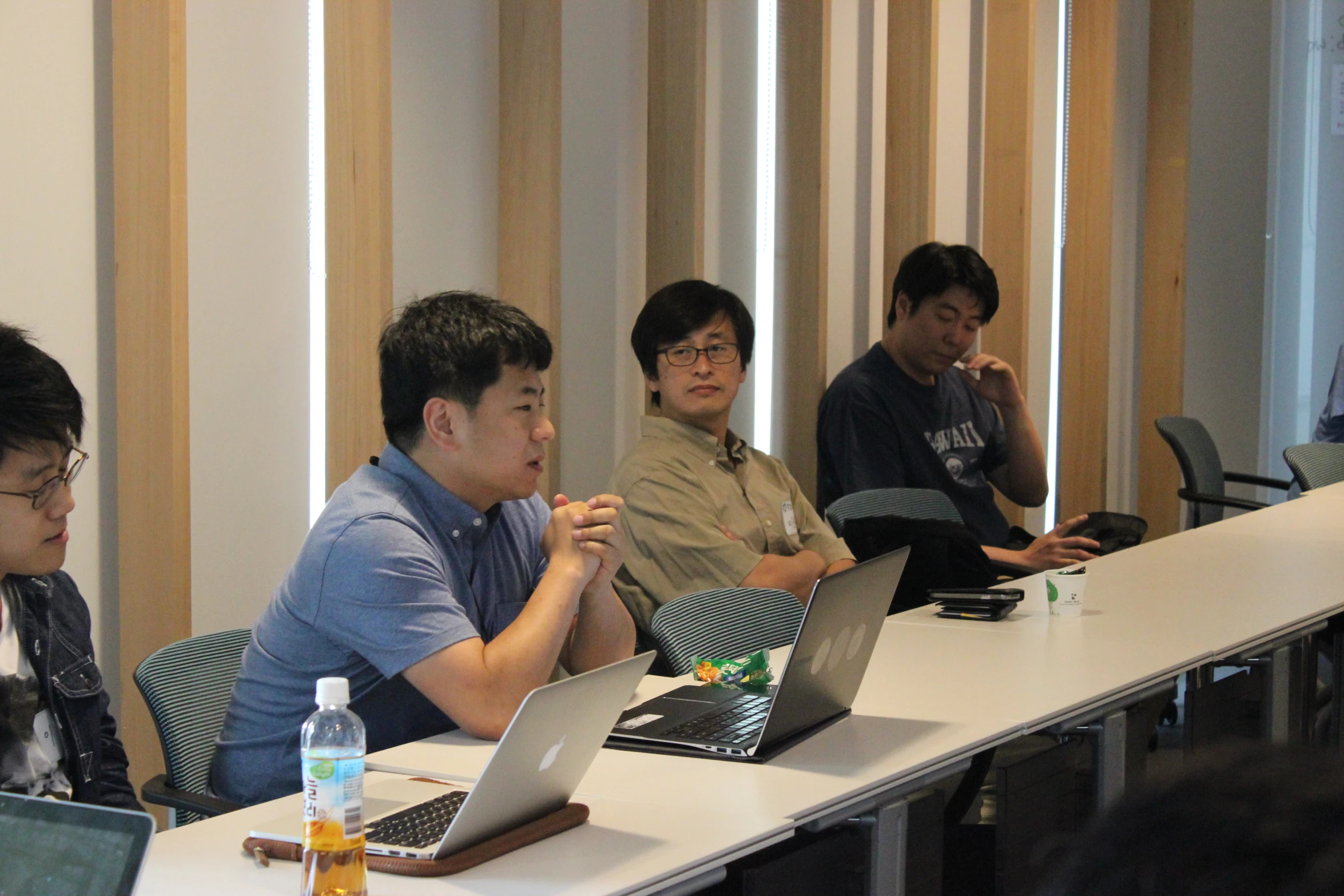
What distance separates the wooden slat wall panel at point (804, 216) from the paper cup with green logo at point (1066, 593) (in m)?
1.89

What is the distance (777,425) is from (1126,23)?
10.1ft

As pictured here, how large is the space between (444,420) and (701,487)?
1299mm

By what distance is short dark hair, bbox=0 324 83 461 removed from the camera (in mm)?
1753

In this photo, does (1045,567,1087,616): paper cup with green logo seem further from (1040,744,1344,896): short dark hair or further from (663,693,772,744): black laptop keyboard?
(1040,744,1344,896): short dark hair

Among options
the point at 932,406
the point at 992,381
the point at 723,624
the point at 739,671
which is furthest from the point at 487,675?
the point at 992,381

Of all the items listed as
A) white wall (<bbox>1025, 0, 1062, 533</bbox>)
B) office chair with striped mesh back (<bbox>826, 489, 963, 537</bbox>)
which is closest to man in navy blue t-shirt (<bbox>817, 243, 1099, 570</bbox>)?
office chair with striped mesh back (<bbox>826, 489, 963, 537</bbox>)

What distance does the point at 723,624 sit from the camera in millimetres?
2658

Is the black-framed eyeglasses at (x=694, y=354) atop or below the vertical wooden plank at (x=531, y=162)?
below

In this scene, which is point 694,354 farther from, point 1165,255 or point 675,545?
point 1165,255

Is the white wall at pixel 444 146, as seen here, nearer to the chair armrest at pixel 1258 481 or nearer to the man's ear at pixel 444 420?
the man's ear at pixel 444 420

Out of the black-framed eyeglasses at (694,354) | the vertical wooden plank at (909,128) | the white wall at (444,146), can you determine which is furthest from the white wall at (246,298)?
the vertical wooden plank at (909,128)

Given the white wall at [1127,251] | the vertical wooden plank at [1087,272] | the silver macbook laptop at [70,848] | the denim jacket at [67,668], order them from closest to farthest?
the silver macbook laptop at [70,848]
the denim jacket at [67,668]
the vertical wooden plank at [1087,272]
the white wall at [1127,251]

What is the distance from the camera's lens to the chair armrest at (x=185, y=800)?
1925 millimetres

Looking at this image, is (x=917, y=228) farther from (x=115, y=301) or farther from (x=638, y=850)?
(x=638, y=850)
